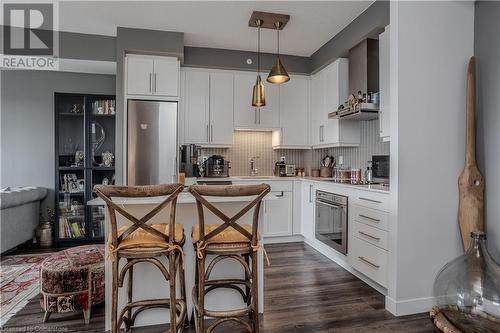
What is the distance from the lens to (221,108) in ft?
15.1

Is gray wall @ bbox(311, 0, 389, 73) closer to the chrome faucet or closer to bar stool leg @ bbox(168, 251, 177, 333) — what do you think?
the chrome faucet

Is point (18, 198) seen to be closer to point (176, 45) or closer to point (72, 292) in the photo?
point (72, 292)

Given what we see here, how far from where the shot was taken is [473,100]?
2465mm

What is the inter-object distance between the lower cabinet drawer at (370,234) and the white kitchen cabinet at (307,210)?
3.41ft

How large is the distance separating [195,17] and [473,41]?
2805mm

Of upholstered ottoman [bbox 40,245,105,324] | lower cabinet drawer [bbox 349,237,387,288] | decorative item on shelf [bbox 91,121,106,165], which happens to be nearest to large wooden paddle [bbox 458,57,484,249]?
lower cabinet drawer [bbox 349,237,387,288]

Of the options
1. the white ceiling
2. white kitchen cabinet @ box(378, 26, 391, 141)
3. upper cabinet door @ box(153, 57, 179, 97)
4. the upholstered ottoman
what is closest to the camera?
the upholstered ottoman

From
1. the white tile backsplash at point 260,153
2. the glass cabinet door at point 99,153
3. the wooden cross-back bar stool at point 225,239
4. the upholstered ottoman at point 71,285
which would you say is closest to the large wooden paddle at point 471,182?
the wooden cross-back bar stool at point 225,239

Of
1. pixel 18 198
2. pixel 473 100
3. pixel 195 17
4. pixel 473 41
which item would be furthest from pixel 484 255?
pixel 18 198

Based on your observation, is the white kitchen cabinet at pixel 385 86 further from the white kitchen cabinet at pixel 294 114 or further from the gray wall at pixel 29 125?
the gray wall at pixel 29 125

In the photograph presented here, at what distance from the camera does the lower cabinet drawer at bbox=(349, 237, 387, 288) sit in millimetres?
2719

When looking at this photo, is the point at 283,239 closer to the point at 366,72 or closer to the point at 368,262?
the point at 368,262

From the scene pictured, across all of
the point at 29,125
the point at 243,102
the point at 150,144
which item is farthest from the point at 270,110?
the point at 29,125

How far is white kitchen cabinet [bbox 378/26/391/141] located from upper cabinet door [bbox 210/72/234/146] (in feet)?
7.20
